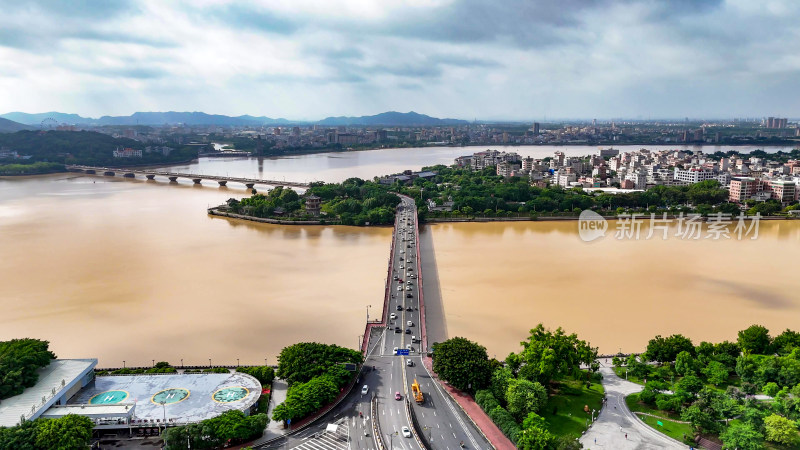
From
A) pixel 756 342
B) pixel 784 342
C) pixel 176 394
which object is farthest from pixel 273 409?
pixel 784 342

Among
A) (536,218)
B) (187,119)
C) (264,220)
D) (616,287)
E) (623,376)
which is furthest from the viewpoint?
(187,119)

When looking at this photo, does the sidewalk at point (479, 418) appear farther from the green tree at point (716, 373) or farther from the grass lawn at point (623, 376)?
the green tree at point (716, 373)

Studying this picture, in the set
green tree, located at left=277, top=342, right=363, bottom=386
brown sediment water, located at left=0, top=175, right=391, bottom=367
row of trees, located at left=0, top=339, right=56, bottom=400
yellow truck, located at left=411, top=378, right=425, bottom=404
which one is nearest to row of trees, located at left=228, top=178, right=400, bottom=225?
brown sediment water, located at left=0, top=175, right=391, bottom=367

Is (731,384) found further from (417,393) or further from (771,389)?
(417,393)

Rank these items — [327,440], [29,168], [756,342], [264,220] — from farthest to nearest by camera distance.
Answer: [29,168] < [264,220] < [756,342] < [327,440]

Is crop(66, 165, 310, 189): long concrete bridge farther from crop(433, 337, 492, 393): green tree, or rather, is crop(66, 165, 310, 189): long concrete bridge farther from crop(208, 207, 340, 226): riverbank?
crop(433, 337, 492, 393): green tree

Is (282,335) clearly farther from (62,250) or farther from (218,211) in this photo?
(218,211)

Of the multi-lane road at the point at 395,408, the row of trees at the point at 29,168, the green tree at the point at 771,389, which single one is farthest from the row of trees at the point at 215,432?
the row of trees at the point at 29,168
